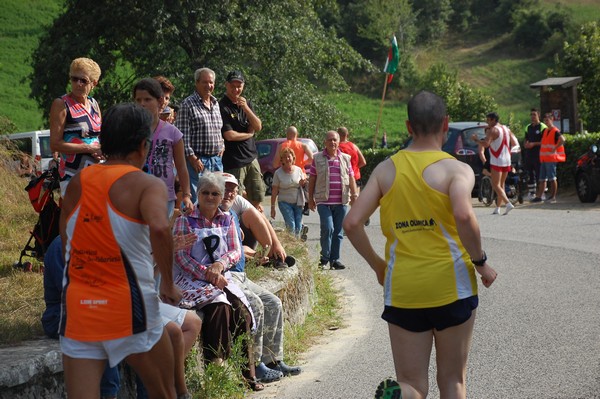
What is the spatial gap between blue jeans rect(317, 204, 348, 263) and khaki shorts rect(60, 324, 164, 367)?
28.8 ft

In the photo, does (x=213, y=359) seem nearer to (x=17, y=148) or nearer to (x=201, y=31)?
(x=17, y=148)

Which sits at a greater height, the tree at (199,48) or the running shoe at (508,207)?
the tree at (199,48)

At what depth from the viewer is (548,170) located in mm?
22797

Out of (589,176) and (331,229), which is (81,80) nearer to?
(331,229)

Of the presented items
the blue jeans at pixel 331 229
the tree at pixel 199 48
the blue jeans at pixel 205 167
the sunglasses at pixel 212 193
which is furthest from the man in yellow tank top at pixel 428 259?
the tree at pixel 199 48

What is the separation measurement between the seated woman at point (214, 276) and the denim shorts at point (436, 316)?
2413mm

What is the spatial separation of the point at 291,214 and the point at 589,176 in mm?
9128

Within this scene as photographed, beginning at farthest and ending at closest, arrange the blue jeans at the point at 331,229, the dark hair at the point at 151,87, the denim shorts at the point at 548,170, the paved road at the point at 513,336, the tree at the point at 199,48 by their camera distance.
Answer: the tree at the point at 199,48 < the denim shorts at the point at 548,170 < the blue jeans at the point at 331,229 < the dark hair at the point at 151,87 < the paved road at the point at 513,336

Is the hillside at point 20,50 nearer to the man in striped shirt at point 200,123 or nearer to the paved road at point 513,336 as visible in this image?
the paved road at point 513,336

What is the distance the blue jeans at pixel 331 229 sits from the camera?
13523 mm

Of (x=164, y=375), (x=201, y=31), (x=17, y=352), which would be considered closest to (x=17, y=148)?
(x=17, y=352)

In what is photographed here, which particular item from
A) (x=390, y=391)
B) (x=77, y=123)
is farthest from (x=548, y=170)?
(x=390, y=391)

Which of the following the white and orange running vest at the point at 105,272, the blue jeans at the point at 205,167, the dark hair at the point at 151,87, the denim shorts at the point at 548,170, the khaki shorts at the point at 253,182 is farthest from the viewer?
the denim shorts at the point at 548,170

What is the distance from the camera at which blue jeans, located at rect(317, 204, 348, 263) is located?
13523mm
